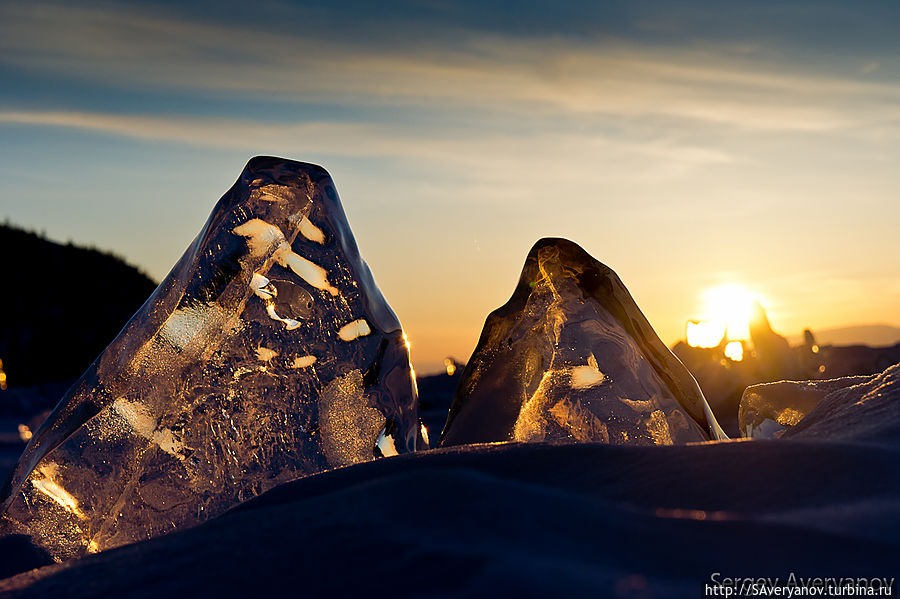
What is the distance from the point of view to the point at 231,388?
5.81 feet

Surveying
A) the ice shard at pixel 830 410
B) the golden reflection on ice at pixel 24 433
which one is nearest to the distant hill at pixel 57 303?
the golden reflection on ice at pixel 24 433

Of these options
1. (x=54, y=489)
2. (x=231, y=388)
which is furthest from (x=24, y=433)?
(x=231, y=388)

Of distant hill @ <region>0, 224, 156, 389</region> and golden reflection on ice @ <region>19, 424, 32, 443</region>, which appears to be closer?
golden reflection on ice @ <region>19, 424, 32, 443</region>

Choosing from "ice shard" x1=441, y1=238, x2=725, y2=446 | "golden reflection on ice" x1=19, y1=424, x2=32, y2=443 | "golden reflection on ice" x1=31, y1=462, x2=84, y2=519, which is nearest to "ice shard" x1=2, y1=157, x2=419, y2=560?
"golden reflection on ice" x1=31, y1=462, x2=84, y2=519

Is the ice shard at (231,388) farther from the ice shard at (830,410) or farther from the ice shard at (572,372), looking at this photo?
the ice shard at (830,410)

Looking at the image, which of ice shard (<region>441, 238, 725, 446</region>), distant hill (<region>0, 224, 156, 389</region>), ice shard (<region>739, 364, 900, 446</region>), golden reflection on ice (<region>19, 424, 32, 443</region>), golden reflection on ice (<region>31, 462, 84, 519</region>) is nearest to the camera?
ice shard (<region>739, 364, 900, 446</region>)

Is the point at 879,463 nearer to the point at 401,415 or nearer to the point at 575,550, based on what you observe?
the point at 575,550

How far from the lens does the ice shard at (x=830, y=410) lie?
4.02 feet

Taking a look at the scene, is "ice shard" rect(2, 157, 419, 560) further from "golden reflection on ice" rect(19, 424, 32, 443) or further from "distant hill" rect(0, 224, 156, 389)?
"distant hill" rect(0, 224, 156, 389)

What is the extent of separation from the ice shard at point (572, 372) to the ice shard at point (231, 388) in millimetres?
229

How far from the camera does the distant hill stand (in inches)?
594

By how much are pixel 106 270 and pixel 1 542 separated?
→ 16261mm

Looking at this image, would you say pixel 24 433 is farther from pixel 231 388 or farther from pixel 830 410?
pixel 830 410

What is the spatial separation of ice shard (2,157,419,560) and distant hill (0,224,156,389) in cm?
1368
